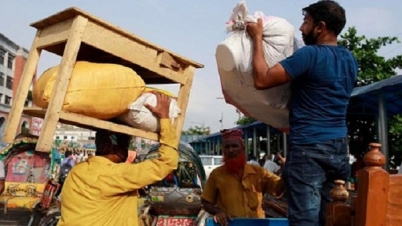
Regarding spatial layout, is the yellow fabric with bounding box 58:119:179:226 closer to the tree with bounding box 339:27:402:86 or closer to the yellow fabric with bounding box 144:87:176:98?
the yellow fabric with bounding box 144:87:176:98

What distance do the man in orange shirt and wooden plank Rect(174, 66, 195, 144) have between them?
1.18m

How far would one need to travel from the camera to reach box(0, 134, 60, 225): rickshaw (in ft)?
28.0

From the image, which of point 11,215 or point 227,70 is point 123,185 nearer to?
point 227,70

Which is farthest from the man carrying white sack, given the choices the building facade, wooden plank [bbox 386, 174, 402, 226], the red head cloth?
the building facade

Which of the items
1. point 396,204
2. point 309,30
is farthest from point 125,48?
point 396,204

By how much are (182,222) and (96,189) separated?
432 cm

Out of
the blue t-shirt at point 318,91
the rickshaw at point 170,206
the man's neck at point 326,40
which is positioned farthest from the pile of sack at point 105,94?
the rickshaw at point 170,206

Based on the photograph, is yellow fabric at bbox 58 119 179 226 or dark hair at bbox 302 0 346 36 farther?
yellow fabric at bbox 58 119 179 226

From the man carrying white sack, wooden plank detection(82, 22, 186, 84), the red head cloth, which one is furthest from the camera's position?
the red head cloth

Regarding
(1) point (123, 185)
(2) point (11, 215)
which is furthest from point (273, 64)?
(2) point (11, 215)

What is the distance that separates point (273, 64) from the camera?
2621 mm

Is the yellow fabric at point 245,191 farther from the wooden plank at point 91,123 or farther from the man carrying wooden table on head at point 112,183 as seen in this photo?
the wooden plank at point 91,123

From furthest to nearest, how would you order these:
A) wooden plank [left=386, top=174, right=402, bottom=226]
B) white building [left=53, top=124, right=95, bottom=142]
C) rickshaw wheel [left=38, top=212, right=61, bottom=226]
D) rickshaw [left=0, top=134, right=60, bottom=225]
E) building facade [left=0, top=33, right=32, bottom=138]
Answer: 1. building facade [left=0, top=33, right=32, bottom=138]
2. white building [left=53, top=124, right=95, bottom=142]
3. rickshaw [left=0, top=134, right=60, bottom=225]
4. rickshaw wheel [left=38, top=212, right=61, bottom=226]
5. wooden plank [left=386, top=174, right=402, bottom=226]

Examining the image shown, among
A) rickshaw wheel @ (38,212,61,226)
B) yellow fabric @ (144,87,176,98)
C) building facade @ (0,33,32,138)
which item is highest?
building facade @ (0,33,32,138)
